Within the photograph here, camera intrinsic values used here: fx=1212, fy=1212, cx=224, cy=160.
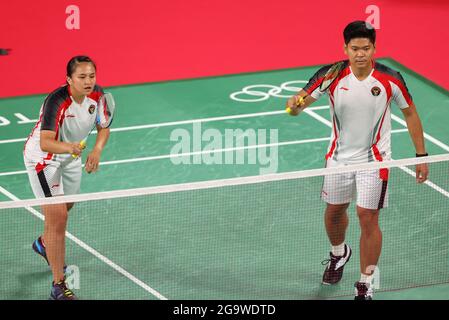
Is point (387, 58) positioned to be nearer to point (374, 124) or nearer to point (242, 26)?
point (242, 26)

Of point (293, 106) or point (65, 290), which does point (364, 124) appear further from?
point (65, 290)

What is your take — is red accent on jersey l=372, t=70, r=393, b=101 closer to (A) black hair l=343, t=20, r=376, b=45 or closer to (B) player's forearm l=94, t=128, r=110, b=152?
(A) black hair l=343, t=20, r=376, b=45

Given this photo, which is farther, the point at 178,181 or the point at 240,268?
the point at 178,181

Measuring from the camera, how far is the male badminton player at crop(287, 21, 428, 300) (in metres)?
10.3

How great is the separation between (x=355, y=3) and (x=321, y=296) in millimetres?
8601

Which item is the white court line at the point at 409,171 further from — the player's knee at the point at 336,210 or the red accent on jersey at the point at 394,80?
the red accent on jersey at the point at 394,80

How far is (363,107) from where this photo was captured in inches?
408

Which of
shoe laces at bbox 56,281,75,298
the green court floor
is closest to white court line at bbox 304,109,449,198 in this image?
the green court floor

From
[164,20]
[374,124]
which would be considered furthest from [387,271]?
[164,20]

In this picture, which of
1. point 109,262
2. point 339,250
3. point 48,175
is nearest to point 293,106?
point 339,250

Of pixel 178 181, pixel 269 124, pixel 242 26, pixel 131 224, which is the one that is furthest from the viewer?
pixel 242 26

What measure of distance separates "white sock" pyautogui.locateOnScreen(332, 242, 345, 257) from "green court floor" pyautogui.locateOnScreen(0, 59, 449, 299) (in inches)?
9.6

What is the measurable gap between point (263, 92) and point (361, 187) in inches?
217

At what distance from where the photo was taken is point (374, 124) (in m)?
10.4
